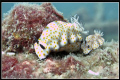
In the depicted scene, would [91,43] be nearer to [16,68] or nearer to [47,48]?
[47,48]

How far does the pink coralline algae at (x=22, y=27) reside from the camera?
3.69 meters

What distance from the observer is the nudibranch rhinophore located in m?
3.56

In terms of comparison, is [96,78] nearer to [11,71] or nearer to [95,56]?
[95,56]

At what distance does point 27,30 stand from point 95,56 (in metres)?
2.42

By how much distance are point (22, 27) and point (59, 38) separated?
128 centimetres

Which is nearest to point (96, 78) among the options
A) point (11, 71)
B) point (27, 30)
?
point (11, 71)

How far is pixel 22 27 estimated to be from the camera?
3.67 m

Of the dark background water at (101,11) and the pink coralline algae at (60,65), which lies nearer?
the pink coralline algae at (60,65)

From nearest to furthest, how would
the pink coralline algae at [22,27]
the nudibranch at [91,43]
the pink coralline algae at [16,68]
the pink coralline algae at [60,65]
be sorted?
1. the pink coralline algae at [16,68]
2. the pink coralline algae at [60,65]
3. the pink coralline algae at [22,27]
4. the nudibranch at [91,43]

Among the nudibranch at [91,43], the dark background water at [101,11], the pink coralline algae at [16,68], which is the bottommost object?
the pink coralline algae at [16,68]

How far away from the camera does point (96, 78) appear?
2934mm

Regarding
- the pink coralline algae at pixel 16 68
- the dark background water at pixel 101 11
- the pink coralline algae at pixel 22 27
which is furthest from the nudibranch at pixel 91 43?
the pink coralline algae at pixel 16 68

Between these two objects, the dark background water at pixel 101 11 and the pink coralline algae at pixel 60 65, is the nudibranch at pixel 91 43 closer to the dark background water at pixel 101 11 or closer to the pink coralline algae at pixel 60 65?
the pink coralline algae at pixel 60 65

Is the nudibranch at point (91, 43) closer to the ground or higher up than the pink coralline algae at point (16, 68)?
higher up
